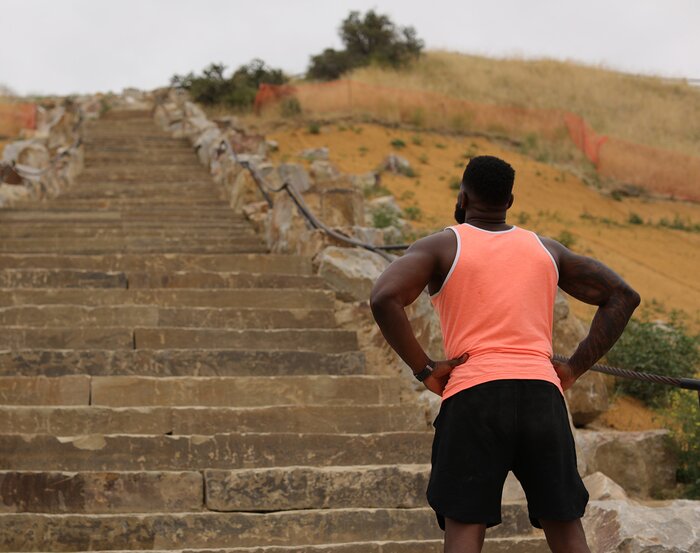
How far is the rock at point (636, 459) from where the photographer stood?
6.78 meters

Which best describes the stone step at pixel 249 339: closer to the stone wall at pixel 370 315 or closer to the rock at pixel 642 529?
the stone wall at pixel 370 315

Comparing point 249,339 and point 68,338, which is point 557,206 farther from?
point 68,338

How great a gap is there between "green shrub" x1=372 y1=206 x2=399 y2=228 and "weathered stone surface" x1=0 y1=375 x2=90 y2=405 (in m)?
7.56

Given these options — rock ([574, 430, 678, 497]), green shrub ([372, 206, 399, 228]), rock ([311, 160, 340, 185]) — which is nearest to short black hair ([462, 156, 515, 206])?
rock ([574, 430, 678, 497])

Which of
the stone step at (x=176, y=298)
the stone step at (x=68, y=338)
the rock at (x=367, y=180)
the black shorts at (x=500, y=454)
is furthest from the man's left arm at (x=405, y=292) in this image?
the rock at (x=367, y=180)

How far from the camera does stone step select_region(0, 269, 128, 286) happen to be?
8625mm

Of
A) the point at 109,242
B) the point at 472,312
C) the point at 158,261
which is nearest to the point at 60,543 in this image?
the point at 472,312

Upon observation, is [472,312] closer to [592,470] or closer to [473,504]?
[473,504]

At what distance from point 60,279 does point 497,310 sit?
6.21 m

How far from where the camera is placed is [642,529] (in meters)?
4.43

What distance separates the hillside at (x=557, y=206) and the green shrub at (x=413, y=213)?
0.31 feet

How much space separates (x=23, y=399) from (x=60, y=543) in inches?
65.8

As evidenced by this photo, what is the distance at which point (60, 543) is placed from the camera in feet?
15.9

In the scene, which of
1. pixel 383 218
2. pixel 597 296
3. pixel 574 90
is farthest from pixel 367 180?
pixel 597 296
